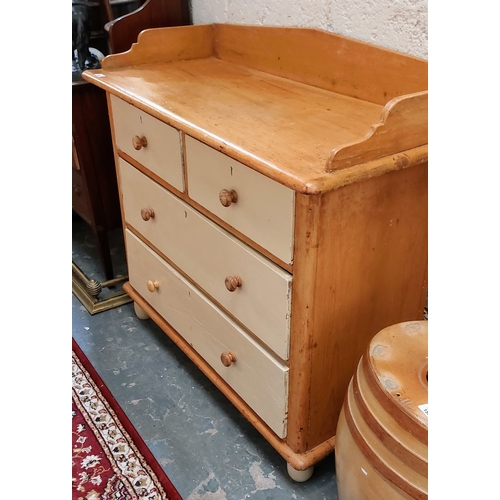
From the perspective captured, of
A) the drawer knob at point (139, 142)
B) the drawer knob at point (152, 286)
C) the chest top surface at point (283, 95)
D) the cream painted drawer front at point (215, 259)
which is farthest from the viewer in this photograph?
the drawer knob at point (152, 286)

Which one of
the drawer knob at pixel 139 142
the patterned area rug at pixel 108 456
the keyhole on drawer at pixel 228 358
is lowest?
the patterned area rug at pixel 108 456

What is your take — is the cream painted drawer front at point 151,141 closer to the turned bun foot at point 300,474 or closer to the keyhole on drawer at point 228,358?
the keyhole on drawer at point 228,358

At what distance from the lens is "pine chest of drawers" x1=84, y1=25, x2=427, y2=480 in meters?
1.00

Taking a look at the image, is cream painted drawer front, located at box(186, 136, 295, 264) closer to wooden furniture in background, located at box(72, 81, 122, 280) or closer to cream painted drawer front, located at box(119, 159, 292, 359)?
cream painted drawer front, located at box(119, 159, 292, 359)

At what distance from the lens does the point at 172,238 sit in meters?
1.47

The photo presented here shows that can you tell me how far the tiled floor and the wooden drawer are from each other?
0.15 m

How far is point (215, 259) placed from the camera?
1.29 m

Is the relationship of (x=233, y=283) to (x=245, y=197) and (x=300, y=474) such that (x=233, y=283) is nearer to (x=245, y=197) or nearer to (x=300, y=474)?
(x=245, y=197)

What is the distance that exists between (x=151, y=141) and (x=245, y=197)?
43cm

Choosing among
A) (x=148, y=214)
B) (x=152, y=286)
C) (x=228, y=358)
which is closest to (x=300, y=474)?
(x=228, y=358)

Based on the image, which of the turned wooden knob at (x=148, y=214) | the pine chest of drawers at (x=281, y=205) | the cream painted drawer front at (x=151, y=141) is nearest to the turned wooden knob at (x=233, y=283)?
the pine chest of drawers at (x=281, y=205)

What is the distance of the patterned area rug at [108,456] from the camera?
130 cm
